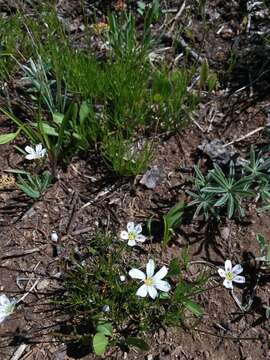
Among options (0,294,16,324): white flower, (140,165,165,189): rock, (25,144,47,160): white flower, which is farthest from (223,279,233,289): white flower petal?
(25,144,47,160): white flower

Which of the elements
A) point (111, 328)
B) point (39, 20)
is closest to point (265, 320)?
point (111, 328)

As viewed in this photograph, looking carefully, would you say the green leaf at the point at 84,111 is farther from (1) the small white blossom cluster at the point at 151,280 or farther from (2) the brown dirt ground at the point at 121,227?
(1) the small white blossom cluster at the point at 151,280

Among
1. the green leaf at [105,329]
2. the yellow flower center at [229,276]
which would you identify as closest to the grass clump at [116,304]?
the green leaf at [105,329]

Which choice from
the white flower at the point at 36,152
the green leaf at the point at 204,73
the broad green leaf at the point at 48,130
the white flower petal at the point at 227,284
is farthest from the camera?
the green leaf at the point at 204,73

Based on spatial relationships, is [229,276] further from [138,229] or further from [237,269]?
[138,229]

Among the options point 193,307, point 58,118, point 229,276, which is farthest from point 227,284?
point 58,118

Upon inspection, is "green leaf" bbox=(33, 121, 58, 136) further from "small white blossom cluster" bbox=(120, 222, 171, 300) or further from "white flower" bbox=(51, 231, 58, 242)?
"small white blossom cluster" bbox=(120, 222, 171, 300)
